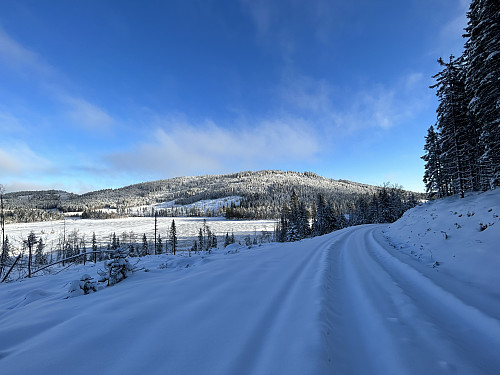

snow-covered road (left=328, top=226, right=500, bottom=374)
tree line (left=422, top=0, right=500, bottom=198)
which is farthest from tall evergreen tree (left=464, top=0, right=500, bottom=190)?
snow-covered road (left=328, top=226, right=500, bottom=374)

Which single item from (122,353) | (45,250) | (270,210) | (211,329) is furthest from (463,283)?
(270,210)

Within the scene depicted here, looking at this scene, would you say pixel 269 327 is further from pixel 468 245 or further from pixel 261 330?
pixel 468 245

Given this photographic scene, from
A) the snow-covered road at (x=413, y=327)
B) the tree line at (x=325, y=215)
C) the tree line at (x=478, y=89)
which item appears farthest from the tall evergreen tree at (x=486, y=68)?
the tree line at (x=325, y=215)

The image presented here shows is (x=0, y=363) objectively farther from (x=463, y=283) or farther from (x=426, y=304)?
(x=463, y=283)

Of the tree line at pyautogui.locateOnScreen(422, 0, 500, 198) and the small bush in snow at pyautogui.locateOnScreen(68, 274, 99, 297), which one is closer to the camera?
the small bush in snow at pyautogui.locateOnScreen(68, 274, 99, 297)

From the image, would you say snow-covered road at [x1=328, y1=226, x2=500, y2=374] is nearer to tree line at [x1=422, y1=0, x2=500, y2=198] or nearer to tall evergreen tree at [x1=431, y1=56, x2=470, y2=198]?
tree line at [x1=422, y1=0, x2=500, y2=198]

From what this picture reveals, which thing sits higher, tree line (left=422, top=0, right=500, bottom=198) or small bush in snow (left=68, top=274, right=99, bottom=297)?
tree line (left=422, top=0, right=500, bottom=198)

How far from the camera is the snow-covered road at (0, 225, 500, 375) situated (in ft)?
7.16

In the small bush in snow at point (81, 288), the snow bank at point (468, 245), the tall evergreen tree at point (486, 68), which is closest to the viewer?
the small bush in snow at point (81, 288)

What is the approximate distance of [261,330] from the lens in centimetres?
287

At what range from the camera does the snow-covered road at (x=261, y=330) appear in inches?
85.9

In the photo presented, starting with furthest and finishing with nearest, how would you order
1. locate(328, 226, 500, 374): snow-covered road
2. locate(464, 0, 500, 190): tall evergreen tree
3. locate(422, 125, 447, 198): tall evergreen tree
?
1. locate(422, 125, 447, 198): tall evergreen tree
2. locate(464, 0, 500, 190): tall evergreen tree
3. locate(328, 226, 500, 374): snow-covered road

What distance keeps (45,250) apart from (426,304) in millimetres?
120909

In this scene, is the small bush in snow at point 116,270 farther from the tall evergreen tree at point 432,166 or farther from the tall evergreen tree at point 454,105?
the tall evergreen tree at point 432,166
